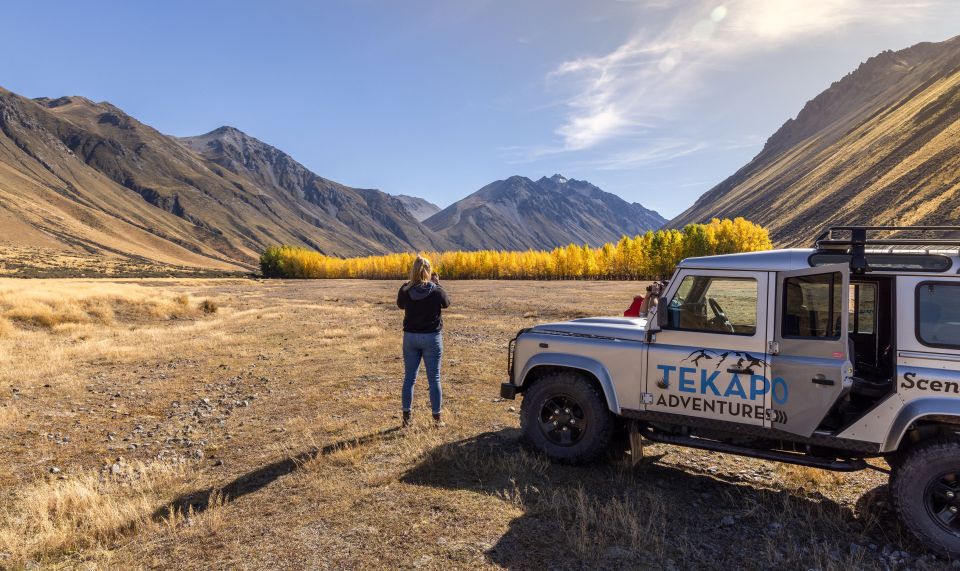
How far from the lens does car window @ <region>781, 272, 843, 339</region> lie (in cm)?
553

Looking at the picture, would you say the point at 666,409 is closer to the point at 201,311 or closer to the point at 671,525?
the point at 671,525

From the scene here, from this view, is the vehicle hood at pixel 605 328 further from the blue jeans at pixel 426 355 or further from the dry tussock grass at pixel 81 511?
the dry tussock grass at pixel 81 511

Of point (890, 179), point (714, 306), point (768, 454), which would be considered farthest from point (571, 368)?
point (890, 179)

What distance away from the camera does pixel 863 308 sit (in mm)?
6539

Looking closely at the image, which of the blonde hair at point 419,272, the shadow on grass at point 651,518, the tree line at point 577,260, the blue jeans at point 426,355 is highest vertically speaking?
the tree line at point 577,260

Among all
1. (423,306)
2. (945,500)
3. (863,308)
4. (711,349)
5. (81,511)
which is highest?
(863,308)

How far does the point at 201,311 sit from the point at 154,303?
2673 millimetres

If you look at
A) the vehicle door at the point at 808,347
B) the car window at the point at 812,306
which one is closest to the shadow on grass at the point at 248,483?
the vehicle door at the point at 808,347

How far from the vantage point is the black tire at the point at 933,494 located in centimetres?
491

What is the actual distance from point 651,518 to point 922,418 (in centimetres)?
295

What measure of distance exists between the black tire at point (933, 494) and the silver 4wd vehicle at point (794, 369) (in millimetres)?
11

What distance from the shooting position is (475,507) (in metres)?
5.93

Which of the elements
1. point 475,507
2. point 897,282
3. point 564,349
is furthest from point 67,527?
point 897,282

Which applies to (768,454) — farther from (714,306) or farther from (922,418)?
(714,306)
